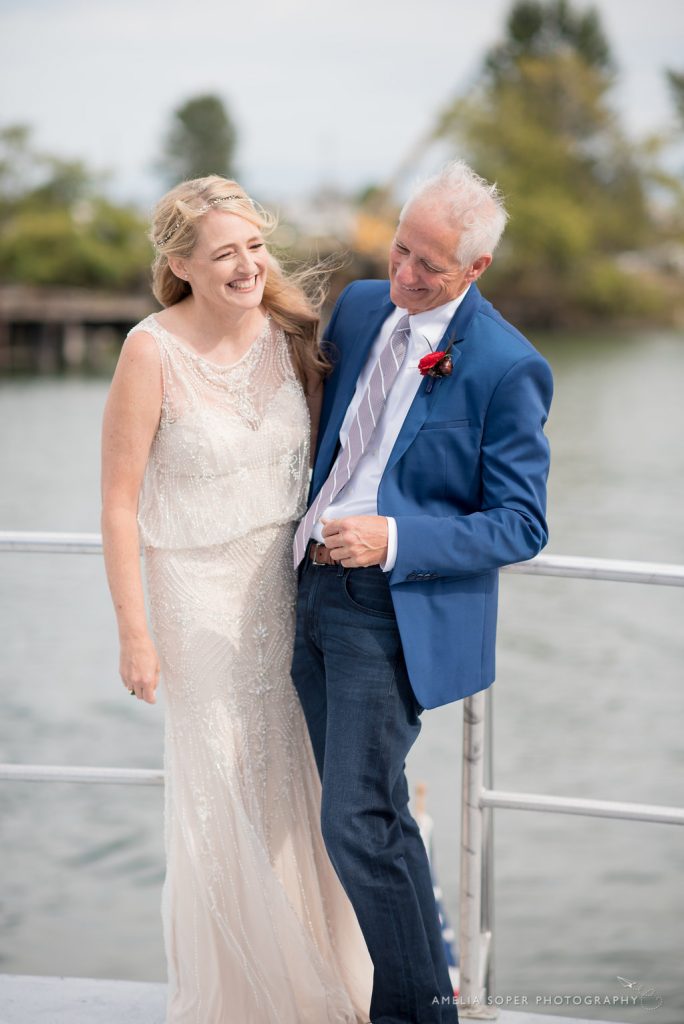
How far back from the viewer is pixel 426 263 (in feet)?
7.15

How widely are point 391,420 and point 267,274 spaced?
445 mm

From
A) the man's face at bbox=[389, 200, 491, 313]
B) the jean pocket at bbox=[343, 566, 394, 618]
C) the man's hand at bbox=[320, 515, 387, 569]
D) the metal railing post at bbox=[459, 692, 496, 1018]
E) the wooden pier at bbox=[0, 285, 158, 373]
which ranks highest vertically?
the wooden pier at bbox=[0, 285, 158, 373]

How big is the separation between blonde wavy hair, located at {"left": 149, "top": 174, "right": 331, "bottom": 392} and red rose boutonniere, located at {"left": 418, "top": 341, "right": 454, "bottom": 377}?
0.33 m

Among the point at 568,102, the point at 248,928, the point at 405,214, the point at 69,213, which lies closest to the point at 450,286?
the point at 405,214

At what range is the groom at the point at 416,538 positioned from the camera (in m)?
2.13

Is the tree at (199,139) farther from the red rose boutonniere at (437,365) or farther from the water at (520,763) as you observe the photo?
the red rose boutonniere at (437,365)

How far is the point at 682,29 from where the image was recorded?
7881 cm

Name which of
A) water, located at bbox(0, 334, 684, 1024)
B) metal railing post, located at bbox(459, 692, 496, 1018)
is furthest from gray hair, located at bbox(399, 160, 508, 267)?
water, located at bbox(0, 334, 684, 1024)

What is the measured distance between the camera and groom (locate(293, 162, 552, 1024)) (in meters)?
2.13

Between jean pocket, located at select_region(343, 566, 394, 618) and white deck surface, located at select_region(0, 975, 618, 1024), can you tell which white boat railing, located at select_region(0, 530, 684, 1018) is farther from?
jean pocket, located at select_region(343, 566, 394, 618)

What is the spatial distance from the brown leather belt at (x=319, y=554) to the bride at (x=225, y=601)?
121 millimetres

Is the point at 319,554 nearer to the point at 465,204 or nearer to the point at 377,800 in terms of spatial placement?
the point at 377,800

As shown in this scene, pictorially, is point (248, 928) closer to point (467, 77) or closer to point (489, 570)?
point (489, 570)

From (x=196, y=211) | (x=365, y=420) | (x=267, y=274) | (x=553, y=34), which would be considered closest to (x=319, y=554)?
(x=365, y=420)
